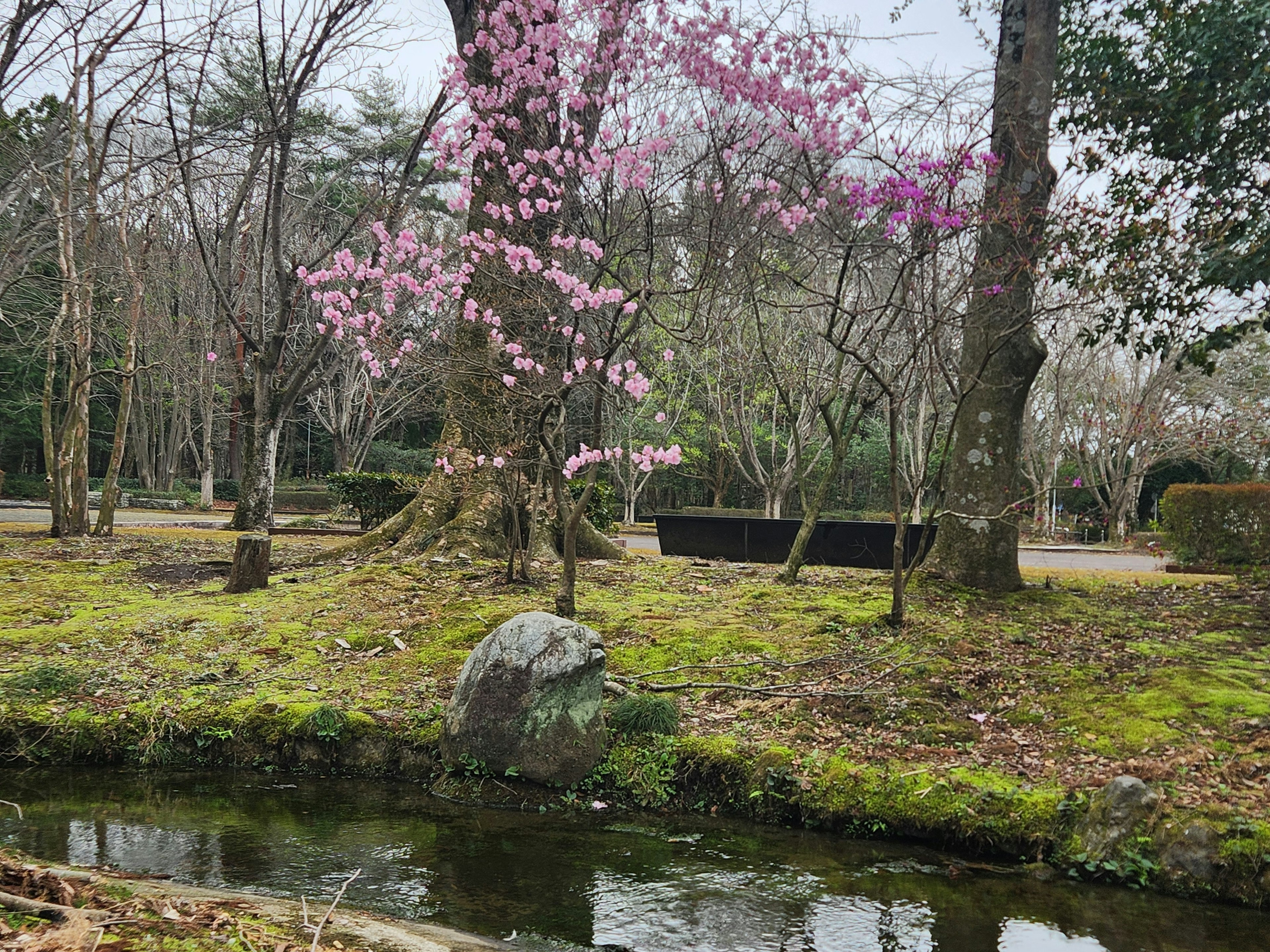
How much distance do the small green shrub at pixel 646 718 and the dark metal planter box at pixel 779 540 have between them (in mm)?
4595

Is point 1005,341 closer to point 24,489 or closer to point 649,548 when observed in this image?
point 649,548

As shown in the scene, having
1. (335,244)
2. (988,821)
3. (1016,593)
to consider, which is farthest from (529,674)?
(335,244)

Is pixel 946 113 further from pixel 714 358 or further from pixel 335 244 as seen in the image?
pixel 714 358

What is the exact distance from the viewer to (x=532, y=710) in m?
5.07

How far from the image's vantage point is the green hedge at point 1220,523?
11.2m

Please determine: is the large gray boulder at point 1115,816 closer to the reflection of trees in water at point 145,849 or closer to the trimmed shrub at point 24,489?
the reflection of trees in water at point 145,849

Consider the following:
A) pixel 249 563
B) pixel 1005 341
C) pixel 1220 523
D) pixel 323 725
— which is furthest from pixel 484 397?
pixel 1220 523

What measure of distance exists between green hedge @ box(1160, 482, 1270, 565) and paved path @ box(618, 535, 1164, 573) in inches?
32.6

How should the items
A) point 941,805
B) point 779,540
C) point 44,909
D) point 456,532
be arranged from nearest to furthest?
point 44,909, point 941,805, point 456,532, point 779,540

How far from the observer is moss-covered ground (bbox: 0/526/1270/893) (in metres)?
4.64

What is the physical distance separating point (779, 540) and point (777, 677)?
482cm

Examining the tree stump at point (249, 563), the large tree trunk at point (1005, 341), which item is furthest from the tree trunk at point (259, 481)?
the large tree trunk at point (1005, 341)

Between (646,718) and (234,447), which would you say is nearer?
(646,718)

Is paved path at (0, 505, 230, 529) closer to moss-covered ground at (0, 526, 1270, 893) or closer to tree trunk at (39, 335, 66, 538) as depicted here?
tree trunk at (39, 335, 66, 538)
